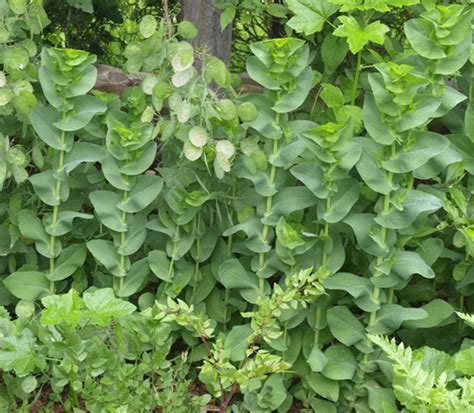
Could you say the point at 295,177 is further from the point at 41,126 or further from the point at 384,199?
the point at 41,126

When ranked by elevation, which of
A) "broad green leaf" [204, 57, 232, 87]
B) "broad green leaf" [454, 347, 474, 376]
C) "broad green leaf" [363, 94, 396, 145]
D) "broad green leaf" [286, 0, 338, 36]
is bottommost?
"broad green leaf" [454, 347, 474, 376]

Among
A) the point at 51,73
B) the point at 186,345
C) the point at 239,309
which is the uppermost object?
the point at 51,73

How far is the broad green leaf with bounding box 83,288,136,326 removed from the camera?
271 cm

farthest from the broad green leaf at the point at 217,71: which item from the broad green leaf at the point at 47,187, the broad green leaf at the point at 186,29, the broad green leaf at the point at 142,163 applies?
the broad green leaf at the point at 47,187

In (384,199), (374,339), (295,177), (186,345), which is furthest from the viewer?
(186,345)

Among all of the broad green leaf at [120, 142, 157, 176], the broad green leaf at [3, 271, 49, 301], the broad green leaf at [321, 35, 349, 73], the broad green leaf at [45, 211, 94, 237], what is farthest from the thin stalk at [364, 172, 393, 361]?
the broad green leaf at [3, 271, 49, 301]

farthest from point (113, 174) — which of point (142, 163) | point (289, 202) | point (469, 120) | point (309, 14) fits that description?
point (469, 120)

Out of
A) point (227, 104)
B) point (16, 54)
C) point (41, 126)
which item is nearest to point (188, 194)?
point (227, 104)

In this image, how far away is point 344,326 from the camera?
9.83 ft

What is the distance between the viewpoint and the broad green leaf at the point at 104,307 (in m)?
2.71

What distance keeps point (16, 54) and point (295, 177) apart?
3.39ft

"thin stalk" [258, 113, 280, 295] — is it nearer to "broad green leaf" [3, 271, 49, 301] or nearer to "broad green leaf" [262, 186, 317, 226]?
"broad green leaf" [262, 186, 317, 226]

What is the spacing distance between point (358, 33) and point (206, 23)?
46.2 inches

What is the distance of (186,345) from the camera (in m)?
3.34
